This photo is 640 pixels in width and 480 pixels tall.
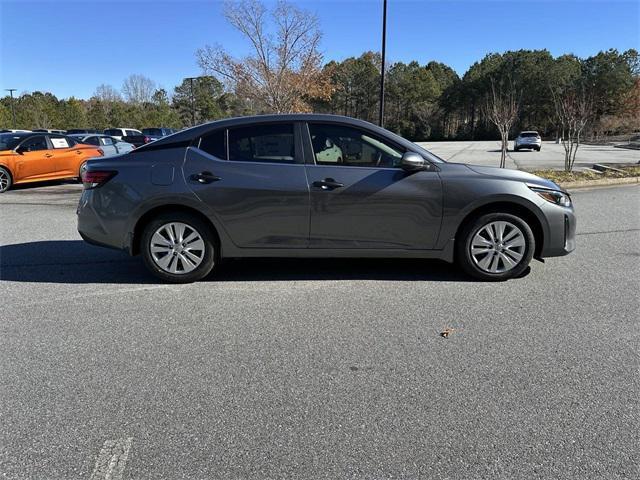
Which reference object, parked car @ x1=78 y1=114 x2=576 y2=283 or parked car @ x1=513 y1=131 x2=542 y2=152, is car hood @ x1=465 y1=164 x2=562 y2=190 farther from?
parked car @ x1=513 y1=131 x2=542 y2=152

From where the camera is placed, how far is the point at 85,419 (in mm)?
2697

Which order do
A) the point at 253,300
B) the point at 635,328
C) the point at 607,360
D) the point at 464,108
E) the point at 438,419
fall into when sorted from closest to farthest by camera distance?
1. the point at 438,419
2. the point at 607,360
3. the point at 635,328
4. the point at 253,300
5. the point at 464,108

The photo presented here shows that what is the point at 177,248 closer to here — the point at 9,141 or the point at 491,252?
the point at 491,252

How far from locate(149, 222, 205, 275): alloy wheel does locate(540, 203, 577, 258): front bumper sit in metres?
3.37

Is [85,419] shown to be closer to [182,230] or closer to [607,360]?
[182,230]

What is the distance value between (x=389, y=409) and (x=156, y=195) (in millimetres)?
3079

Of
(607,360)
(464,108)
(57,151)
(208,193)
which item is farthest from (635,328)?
(464,108)

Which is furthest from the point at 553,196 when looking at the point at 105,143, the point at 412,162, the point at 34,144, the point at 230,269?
the point at 105,143

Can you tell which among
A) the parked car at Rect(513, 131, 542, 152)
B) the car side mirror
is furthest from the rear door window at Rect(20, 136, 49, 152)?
the parked car at Rect(513, 131, 542, 152)

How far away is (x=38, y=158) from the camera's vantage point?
519 inches

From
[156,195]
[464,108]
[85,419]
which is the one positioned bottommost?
[85,419]

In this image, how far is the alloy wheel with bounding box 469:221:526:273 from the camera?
4.87 m

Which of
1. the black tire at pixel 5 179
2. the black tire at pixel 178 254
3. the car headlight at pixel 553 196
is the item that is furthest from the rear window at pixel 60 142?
the car headlight at pixel 553 196

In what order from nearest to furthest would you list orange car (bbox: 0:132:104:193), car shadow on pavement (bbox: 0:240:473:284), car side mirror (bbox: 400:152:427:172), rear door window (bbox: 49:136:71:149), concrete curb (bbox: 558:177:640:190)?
car side mirror (bbox: 400:152:427:172)
car shadow on pavement (bbox: 0:240:473:284)
concrete curb (bbox: 558:177:640:190)
orange car (bbox: 0:132:104:193)
rear door window (bbox: 49:136:71:149)
